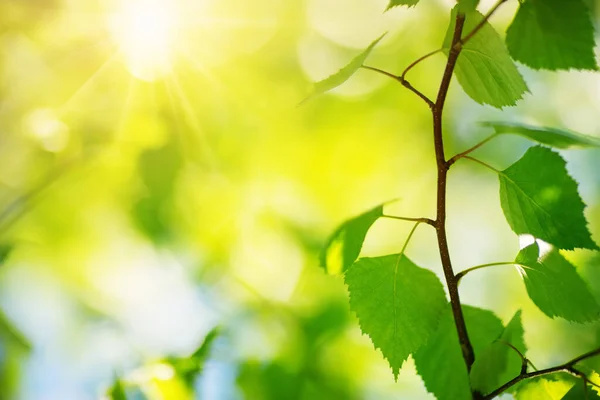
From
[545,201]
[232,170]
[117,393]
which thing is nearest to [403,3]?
[545,201]

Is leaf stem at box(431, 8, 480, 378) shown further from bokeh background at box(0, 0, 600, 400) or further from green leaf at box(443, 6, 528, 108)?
bokeh background at box(0, 0, 600, 400)

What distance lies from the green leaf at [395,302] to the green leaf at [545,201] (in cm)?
6

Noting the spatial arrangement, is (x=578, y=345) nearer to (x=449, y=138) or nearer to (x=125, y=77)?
(x=449, y=138)

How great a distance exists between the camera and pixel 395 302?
0.89 feet

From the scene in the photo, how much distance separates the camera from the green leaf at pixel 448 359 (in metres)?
0.28

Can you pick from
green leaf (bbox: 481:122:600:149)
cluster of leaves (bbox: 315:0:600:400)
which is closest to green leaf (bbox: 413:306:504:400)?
cluster of leaves (bbox: 315:0:600:400)

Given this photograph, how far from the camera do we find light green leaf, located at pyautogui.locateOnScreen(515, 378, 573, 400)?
0.25 m

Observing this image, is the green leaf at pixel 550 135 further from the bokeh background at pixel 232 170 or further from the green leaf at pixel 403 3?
the bokeh background at pixel 232 170

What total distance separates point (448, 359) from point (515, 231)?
3.7 inches

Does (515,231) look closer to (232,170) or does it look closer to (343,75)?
(343,75)

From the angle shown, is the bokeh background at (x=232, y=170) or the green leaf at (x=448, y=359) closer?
the green leaf at (x=448, y=359)

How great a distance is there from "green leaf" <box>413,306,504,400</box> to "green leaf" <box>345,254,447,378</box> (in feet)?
0.07

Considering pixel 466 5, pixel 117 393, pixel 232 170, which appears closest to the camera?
pixel 466 5

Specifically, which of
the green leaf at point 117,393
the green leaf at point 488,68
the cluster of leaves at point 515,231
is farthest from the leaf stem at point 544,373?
the green leaf at point 117,393
